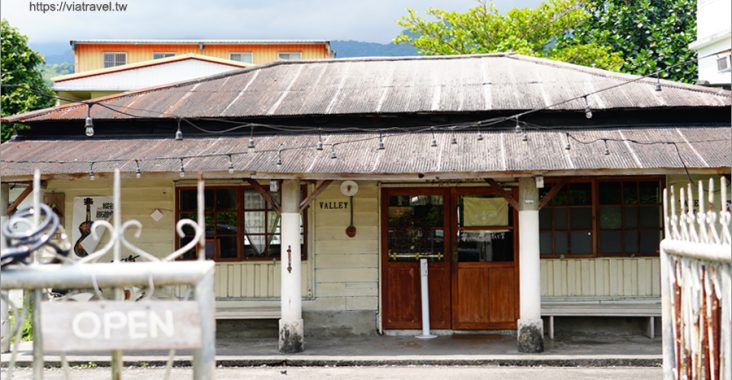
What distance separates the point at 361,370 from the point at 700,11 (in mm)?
17382

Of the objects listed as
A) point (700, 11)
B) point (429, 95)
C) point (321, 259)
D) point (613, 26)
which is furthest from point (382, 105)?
point (613, 26)

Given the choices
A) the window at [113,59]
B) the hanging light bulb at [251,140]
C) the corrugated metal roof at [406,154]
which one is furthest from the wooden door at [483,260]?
the window at [113,59]

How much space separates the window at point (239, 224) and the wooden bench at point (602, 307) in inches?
154

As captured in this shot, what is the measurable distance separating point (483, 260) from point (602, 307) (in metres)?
1.88

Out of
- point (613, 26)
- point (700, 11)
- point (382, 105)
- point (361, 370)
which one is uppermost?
point (613, 26)

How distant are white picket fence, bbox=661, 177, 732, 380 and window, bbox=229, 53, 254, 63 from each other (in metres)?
47.6

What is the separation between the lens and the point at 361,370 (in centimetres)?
1077

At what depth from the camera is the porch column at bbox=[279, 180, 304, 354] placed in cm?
1148

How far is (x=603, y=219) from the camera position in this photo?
13.0 metres

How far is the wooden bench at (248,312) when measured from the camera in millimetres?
12648

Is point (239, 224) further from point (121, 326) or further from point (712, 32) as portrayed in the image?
point (712, 32)

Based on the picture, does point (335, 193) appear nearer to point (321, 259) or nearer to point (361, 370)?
point (321, 259)

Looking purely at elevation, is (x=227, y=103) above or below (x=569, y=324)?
above

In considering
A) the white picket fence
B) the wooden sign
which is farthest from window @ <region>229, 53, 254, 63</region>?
the wooden sign
